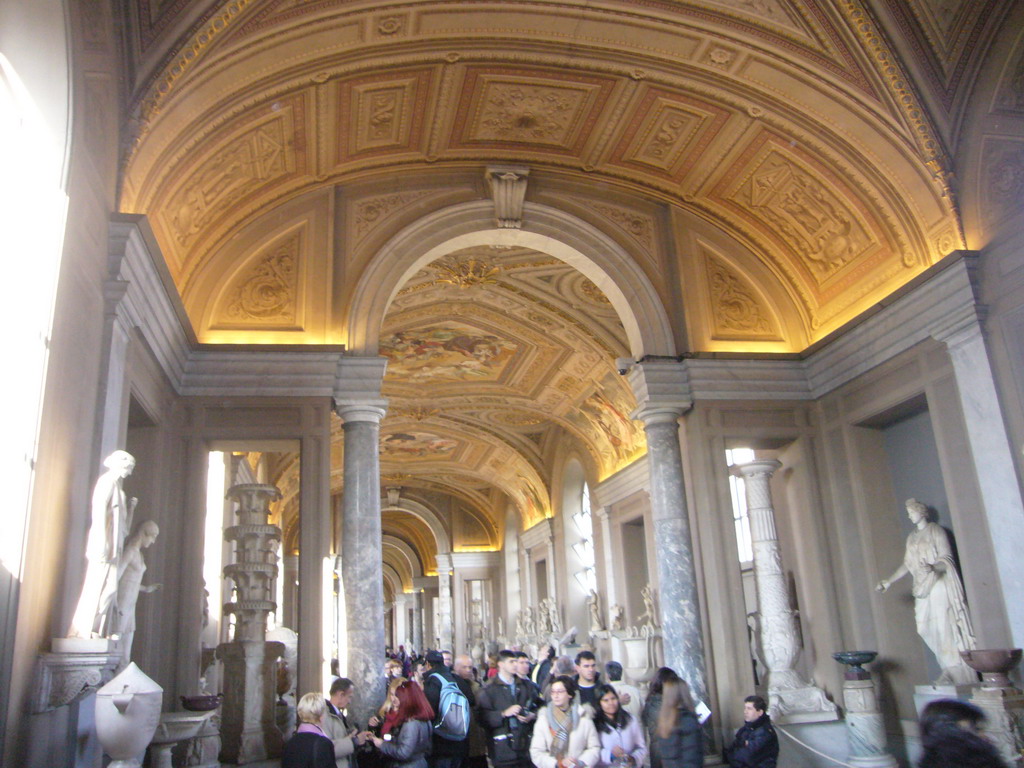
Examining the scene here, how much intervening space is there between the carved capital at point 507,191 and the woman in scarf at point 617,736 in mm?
7131

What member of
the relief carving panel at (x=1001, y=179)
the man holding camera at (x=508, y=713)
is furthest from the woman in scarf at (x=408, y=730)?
the relief carving panel at (x=1001, y=179)

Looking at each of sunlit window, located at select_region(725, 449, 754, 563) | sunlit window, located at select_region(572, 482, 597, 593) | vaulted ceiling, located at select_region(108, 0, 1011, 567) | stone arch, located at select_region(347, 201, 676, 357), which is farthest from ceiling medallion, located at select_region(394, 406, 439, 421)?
stone arch, located at select_region(347, 201, 676, 357)

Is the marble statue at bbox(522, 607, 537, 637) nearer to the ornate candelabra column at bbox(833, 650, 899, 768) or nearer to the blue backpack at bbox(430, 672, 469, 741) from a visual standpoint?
the ornate candelabra column at bbox(833, 650, 899, 768)

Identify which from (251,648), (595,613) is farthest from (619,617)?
(251,648)

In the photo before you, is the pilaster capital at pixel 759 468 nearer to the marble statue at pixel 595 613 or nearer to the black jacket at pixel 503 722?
the black jacket at pixel 503 722

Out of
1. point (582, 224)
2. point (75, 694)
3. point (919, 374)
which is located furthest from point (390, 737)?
point (582, 224)

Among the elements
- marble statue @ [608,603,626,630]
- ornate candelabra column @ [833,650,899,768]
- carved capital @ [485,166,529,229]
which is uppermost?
carved capital @ [485,166,529,229]

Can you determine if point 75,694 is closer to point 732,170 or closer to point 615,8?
point 615,8

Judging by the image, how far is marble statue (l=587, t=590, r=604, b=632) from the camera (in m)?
19.6

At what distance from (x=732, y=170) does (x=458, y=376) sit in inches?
365

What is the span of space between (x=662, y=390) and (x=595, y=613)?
33.4ft

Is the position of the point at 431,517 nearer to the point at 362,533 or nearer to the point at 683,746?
the point at 362,533

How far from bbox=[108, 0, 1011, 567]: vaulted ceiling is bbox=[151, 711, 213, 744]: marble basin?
4335mm

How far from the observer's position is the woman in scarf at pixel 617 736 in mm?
5129
